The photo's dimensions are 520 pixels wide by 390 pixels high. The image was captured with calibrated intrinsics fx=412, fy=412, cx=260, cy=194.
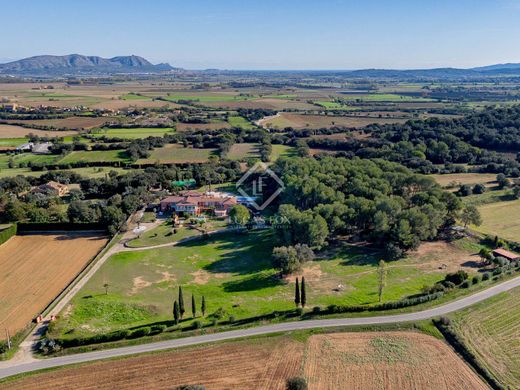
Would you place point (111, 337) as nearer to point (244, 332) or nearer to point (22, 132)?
point (244, 332)

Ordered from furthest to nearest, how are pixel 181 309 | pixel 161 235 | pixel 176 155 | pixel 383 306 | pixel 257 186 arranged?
1. pixel 176 155
2. pixel 257 186
3. pixel 161 235
4. pixel 383 306
5. pixel 181 309

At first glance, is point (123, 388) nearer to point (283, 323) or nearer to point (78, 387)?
point (78, 387)

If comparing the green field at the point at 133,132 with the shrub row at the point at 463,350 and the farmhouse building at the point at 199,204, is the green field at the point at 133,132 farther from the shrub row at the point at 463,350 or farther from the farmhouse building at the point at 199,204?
the shrub row at the point at 463,350

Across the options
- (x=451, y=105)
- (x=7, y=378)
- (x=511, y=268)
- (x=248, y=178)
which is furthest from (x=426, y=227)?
(x=451, y=105)

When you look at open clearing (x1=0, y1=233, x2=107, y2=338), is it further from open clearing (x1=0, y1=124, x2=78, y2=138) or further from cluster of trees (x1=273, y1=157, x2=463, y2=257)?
open clearing (x1=0, y1=124, x2=78, y2=138)

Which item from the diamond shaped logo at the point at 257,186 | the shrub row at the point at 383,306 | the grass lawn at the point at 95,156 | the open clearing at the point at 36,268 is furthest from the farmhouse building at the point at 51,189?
the shrub row at the point at 383,306

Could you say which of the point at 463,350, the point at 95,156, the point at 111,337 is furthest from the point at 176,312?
the point at 95,156

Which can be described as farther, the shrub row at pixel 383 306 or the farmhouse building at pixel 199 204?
the farmhouse building at pixel 199 204
